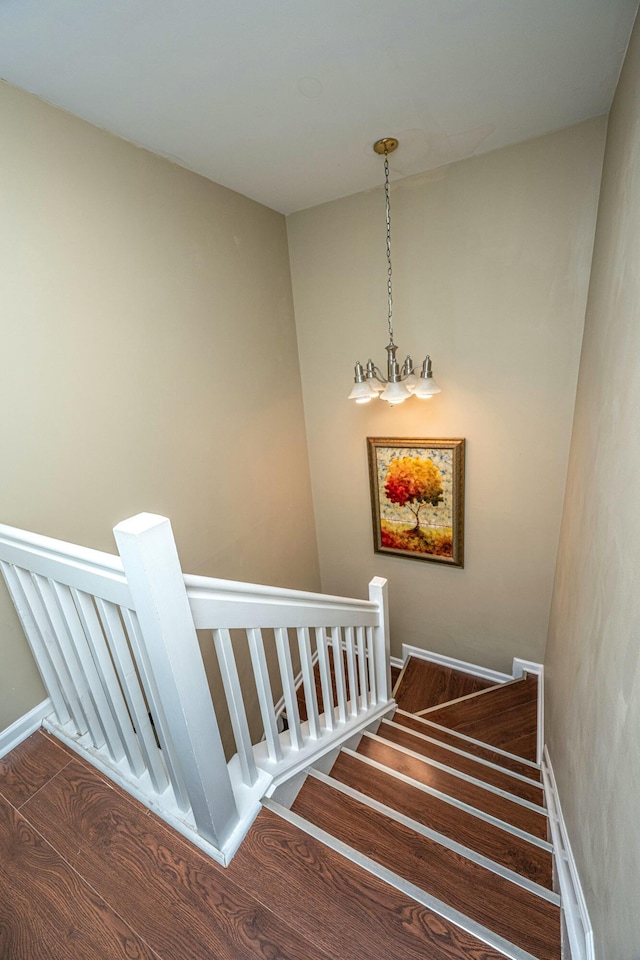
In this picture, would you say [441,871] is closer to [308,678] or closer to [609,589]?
[308,678]

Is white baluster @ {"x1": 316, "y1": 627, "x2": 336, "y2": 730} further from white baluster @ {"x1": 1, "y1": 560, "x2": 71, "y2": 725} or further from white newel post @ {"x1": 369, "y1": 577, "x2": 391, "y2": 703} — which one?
white baluster @ {"x1": 1, "y1": 560, "x2": 71, "y2": 725}

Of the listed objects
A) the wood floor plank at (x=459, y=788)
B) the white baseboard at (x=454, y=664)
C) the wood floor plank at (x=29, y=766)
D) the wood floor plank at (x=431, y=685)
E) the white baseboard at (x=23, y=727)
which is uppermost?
the white baseboard at (x=23, y=727)

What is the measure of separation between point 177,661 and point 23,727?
1068 mm

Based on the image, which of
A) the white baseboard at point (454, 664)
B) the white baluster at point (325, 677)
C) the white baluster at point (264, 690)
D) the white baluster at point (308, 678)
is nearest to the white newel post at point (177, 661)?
the white baluster at point (264, 690)

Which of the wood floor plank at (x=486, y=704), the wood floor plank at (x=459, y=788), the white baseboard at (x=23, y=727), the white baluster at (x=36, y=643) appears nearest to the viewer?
the white baluster at (x=36, y=643)

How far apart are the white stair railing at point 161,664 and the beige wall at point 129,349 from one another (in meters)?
0.33

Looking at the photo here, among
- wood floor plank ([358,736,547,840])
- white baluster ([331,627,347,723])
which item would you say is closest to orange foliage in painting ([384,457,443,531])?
white baluster ([331,627,347,723])

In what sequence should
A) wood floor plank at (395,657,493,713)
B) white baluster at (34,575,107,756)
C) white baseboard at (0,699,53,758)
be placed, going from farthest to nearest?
wood floor plank at (395,657,493,713) → white baseboard at (0,699,53,758) → white baluster at (34,575,107,756)

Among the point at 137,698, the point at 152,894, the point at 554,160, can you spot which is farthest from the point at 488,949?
the point at 554,160

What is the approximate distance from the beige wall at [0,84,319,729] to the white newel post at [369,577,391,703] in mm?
885

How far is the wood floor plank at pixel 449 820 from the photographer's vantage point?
139cm

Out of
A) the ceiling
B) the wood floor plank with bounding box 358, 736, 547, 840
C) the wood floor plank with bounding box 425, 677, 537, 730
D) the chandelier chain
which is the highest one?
the ceiling

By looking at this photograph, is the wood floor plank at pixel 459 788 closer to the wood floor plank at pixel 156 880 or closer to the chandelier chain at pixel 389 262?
the wood floor plank at pixel 156 880

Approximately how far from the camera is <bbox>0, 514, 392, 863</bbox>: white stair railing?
92 cm
